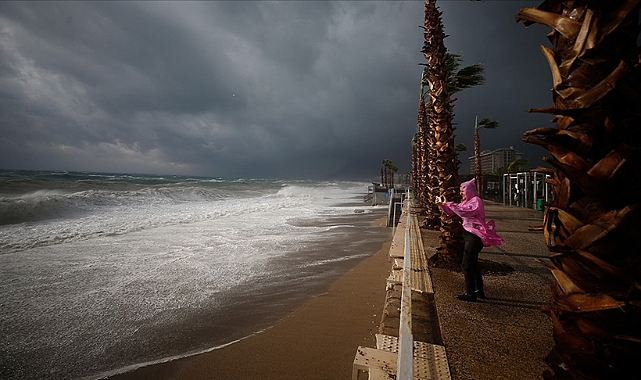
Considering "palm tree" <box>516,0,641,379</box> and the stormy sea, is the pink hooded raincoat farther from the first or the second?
the stormy sea

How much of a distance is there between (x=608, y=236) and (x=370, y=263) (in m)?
6.34

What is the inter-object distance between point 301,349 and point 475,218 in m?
2.80

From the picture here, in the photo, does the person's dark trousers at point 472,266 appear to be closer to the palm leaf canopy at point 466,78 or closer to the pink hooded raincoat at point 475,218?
the pink hooded raincoat at point 475,218

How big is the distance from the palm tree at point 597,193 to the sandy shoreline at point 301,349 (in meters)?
2.50

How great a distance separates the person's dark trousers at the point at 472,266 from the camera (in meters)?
3.68


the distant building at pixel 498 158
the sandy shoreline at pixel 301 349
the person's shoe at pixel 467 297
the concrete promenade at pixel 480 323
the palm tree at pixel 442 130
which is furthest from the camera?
the distant building at pixel 498 158

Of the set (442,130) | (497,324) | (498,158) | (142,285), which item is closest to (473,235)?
(497,324)

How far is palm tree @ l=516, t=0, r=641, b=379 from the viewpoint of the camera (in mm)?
1125

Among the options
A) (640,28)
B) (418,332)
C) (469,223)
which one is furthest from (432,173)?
(640,28)

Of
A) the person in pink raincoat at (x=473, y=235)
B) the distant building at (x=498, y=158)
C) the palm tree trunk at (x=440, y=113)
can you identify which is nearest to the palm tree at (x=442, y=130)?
the palm tree trunk at (x=440, y=113)

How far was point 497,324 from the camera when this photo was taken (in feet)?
9.94

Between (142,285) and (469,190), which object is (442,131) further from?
(142,285)

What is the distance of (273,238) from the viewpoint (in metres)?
9.95

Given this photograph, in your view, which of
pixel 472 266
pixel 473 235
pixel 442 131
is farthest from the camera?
pixel 442 131
